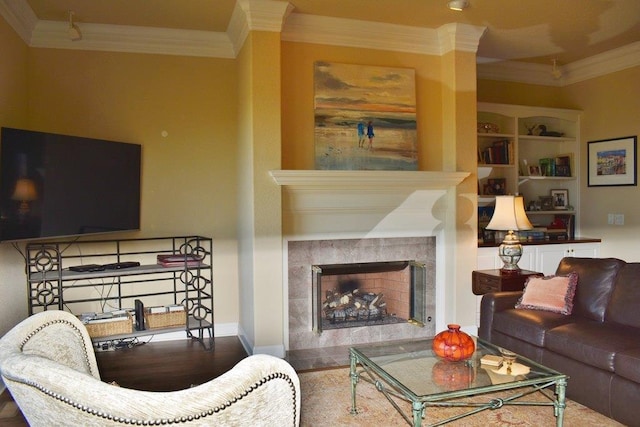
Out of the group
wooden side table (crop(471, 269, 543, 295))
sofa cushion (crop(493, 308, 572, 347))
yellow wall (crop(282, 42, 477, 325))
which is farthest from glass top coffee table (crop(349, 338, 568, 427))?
yellow wall (crop(282, 42, 477, 325))

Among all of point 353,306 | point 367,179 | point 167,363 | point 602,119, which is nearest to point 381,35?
point 367,179

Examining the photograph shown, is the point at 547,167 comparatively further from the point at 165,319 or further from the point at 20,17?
the point at 20,17

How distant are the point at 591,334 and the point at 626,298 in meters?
0.48

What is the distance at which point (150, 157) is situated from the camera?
14.7 feet

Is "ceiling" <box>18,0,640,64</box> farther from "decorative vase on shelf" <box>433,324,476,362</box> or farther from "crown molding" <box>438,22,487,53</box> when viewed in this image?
"decorative vase on shelf" <box>433,324,476,362</box>

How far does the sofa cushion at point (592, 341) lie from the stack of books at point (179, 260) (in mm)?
2700

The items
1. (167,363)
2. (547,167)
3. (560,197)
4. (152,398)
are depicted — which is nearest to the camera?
(152,398)

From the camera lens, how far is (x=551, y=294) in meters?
3.58

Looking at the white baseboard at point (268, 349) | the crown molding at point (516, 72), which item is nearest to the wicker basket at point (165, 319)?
the white baseboard at point (268, 349)

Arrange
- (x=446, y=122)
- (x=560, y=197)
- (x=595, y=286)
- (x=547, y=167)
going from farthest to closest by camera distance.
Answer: (x=560, y=197)
(x=547, y=167)
(x=446, y=122)
(x=595, y=286)

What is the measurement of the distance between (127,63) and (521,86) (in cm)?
417

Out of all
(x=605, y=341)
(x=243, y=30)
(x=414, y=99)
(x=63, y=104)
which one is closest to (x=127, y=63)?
(x=63, y=104)

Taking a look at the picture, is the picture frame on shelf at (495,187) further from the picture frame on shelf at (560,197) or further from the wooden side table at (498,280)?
the wooden side table at (498,280)

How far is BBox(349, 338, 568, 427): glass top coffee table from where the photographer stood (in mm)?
2324
